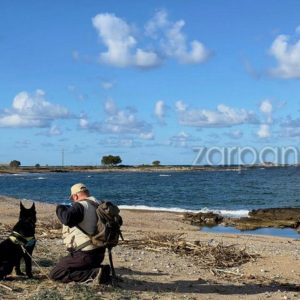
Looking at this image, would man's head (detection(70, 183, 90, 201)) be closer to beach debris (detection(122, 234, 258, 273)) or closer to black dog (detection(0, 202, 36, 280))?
black dog (detection(0, 202, 36, 280))

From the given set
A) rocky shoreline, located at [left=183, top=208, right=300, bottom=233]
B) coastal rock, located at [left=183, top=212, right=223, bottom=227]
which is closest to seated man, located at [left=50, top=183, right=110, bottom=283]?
rocky shoreline, located at [left=183, top=208, right=300, bottom=233]

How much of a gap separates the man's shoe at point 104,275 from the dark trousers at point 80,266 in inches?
3.9

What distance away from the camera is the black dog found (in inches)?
317

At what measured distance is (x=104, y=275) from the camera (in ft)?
25.8

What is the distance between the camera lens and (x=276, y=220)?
28.8 meters

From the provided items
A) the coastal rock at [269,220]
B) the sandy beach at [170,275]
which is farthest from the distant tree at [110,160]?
the sandy beach at [170,275]

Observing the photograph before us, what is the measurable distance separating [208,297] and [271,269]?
355 centimetres

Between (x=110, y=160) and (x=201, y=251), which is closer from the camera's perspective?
(x=201, y=251)

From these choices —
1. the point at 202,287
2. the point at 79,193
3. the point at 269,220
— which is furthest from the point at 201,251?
the point at 269,220

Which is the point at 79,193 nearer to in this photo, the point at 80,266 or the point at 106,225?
the point at 106,225

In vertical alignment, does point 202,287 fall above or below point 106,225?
below

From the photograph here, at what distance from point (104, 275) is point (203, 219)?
21.3m

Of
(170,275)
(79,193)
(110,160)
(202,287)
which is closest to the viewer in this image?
(79,193)

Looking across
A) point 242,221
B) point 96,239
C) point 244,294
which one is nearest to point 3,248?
point 96,239
